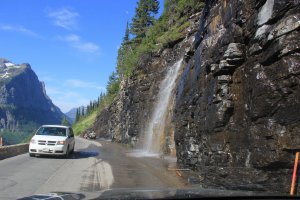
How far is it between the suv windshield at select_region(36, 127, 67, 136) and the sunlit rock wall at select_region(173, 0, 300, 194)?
7151mm

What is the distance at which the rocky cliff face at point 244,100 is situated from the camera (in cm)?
1191

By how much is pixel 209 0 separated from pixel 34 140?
11.5m

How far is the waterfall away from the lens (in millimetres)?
34125

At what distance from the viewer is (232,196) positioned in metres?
3.98

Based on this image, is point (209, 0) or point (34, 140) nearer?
point (34, 140)

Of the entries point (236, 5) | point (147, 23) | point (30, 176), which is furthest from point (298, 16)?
point (147, 23)

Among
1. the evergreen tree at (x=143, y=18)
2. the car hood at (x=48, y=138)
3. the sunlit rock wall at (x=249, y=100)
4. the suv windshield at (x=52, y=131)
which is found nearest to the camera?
the sunlit rock wall at (x=249, y=100)

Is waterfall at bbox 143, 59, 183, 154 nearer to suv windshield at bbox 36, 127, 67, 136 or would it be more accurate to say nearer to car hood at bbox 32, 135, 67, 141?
suv windshield at bbox 36, 127, 67, 136

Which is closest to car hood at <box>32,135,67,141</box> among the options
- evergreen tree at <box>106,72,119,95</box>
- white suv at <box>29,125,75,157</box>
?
white suv at <box>29,125,75,157</box>

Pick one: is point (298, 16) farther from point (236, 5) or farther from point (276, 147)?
point (236, 5)

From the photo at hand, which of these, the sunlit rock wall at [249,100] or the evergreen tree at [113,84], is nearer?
the sunlit rock wall at [249,100]

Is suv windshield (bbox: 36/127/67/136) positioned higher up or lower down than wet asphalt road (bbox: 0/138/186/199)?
higher up

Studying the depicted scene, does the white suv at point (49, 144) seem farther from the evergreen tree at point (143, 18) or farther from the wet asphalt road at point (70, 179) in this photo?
the evergreen tree at point (143, 18)

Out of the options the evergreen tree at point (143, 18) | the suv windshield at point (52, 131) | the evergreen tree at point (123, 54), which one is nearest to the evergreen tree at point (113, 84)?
the evergreen tree at point (123, 54)
